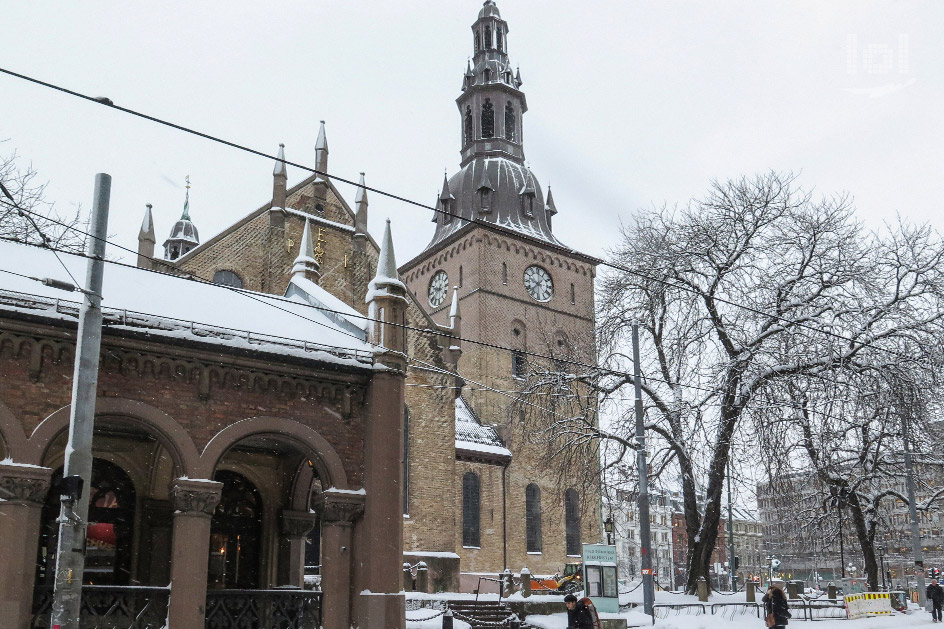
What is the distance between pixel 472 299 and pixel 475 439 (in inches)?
405

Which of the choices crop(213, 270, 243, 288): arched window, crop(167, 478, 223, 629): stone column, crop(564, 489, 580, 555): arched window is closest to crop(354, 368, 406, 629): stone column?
crop(167, 478, 223, 629): stone column

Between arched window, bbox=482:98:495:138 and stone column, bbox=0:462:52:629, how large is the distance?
46.3m

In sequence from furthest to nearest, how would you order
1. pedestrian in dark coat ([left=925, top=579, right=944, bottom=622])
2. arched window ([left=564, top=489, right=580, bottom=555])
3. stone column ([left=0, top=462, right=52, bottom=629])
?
arched window ([left=564, top=489, right=580, bottom=555]), pedestrian in dark coat ([left=925, top=579, right=944, bottom=622]), stone column ([left=0, top=462, right=52, bottom=629])

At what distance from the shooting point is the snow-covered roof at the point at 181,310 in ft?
50.1

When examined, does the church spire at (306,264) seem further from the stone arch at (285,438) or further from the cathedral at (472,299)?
the stone arch at (285,438)

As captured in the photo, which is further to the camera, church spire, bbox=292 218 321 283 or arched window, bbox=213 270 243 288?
arched window, bbox=213 270 243 288

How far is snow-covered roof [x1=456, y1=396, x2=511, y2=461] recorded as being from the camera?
42625 mm

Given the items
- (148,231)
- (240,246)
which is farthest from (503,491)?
(148,231)

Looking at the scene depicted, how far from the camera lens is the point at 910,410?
76.0 feet

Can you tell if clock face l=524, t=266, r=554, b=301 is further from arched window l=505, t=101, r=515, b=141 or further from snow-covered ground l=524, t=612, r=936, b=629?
snow-covered ground l=524, t=612, r=936, b=629

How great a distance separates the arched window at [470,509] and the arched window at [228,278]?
1516cm

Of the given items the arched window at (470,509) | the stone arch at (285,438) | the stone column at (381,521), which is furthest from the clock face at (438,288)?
the stone arch at (285,438)

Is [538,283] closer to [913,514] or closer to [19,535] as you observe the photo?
[913,514]

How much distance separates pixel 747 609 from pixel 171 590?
700 inches
